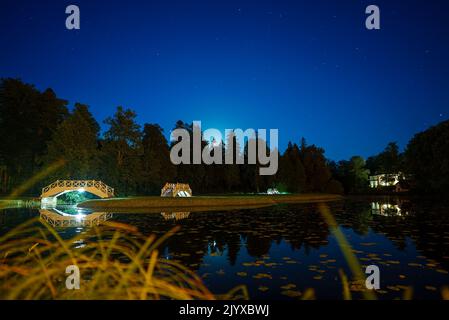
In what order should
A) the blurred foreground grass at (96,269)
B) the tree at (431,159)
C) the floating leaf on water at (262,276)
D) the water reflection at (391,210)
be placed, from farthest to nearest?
the tree at (431,159), the water reflection at (391,210), the floating leaf on water at (262,276), the blurred foreground grass at (96,269)

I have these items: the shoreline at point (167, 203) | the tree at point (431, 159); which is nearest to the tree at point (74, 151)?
the shoreline at point (167, 203)

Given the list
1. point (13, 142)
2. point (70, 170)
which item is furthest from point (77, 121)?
point (13, 142)

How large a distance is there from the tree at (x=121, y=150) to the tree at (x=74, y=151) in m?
1.84

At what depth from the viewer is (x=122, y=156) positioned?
150ft

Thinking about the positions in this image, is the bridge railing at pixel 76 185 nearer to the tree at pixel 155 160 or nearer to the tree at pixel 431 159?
the tree at pixel 155 160

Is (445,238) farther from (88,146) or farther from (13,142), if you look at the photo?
(13,142)

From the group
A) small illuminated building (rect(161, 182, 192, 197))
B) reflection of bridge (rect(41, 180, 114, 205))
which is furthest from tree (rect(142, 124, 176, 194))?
reflection of bridge (rect(41, 180, 114, 205))

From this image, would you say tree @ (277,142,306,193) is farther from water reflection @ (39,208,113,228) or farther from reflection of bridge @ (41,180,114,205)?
water reflection @ (39,208,113,228)

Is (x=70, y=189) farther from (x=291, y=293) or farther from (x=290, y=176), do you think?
A: (x=290, y=176)

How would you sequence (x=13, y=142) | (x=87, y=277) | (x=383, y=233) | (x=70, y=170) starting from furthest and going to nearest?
1. (x=13, y=142)
2. (x=70, y=170)
3. (x=383, y=233)
4. (x=87, y=277)

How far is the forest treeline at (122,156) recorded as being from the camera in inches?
1731

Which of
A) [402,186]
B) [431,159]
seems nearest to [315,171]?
[431,159]
